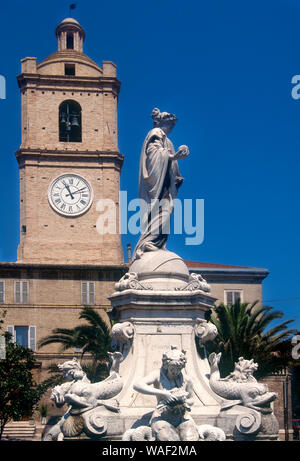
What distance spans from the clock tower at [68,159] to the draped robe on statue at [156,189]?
4956cm

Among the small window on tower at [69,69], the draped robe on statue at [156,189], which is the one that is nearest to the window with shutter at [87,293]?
the small window on tower at [69,69]

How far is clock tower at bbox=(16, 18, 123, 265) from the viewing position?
2638 inches

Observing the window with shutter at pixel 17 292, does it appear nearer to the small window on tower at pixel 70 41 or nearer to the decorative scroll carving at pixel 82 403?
the small window on tower at pixel 70 41

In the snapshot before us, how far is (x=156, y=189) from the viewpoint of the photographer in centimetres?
1636

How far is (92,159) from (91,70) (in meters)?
6.97

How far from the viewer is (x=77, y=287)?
64.2 meters

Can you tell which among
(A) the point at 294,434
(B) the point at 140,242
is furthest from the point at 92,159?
(B) the point at 140,242

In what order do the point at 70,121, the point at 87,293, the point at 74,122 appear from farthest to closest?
the point at 70,121 → the point at 74,122 → the point at 87,293

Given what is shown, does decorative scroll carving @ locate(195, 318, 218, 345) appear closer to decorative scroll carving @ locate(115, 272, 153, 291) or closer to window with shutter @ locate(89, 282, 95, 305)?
decorative scroll carving @ locate(115, 272, 153, 291)

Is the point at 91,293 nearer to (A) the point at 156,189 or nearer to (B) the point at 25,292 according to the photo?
(B) the point at 25,292

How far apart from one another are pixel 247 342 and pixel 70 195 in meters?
36.1

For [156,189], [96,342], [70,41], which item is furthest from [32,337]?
[156,189]

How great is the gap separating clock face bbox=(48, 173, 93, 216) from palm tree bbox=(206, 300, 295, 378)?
108 ft
